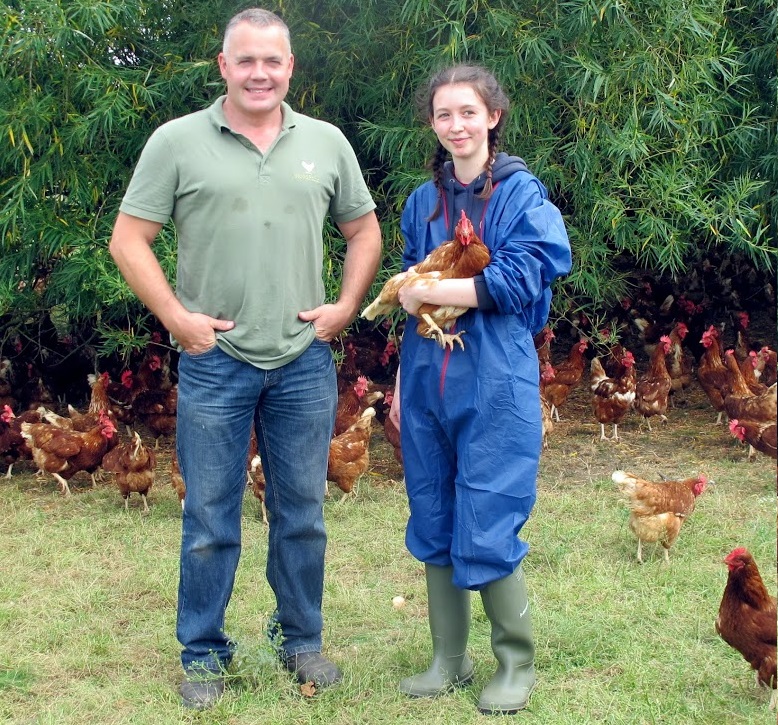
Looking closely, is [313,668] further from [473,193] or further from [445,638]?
[473,193]

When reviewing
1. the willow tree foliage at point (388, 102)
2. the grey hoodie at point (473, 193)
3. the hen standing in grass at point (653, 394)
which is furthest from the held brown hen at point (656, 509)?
the hen standing in grass at point (653, 394)

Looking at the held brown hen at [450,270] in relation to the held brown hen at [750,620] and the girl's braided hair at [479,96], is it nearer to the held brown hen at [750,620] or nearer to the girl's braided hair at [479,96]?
the girl's braided hair at [479,96]

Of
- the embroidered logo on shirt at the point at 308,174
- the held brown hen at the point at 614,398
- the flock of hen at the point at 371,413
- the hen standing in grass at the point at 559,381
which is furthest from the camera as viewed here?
the hen standing in grass at the point at 559,381

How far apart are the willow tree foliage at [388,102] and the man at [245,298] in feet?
9.02

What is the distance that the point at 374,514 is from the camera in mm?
5730

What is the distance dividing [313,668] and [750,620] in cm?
156

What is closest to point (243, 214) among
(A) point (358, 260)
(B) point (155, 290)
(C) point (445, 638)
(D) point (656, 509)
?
(B) point (155, 290)

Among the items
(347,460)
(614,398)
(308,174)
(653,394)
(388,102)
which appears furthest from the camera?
(653,394)

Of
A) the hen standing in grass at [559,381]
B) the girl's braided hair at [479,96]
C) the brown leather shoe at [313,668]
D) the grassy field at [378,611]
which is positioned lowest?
the grassy field at [378,611]

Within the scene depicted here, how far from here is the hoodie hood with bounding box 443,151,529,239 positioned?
10.2ft

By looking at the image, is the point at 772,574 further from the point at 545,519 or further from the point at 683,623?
the point at 545,519

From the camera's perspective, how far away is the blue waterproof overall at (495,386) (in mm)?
3021

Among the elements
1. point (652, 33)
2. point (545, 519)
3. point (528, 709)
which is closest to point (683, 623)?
point (528, 709)

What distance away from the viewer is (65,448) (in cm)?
628
